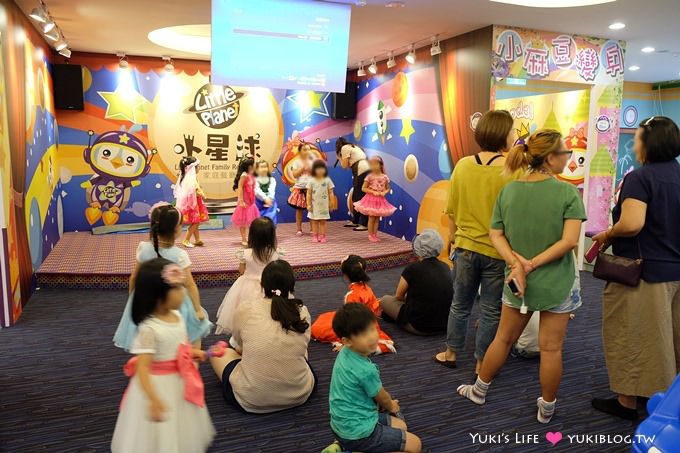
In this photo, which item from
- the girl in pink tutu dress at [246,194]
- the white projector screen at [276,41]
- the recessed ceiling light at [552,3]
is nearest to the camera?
the recessed ceiling light at [552,3]

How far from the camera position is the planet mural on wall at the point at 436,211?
6824 mm

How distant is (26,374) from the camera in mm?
3494

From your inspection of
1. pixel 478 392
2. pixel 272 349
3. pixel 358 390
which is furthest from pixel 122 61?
pixel 358 390

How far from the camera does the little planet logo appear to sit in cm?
879

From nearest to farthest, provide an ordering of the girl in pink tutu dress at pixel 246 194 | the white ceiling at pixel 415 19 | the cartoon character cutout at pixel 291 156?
the white ceiling at pixel 415 19
the girl in pink tutu dress at pixel 246 194
the cartoon character cutout at pixel 291 156

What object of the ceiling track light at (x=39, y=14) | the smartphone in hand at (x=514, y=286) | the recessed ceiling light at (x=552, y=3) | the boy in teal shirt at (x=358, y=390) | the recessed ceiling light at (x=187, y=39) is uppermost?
the recessed ceiling light at (x=187, y=39)

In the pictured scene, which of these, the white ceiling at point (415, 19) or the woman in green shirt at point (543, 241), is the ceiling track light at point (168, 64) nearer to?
the white ceiling at point (415, 19)

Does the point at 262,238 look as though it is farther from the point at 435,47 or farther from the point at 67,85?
the point at 67,85

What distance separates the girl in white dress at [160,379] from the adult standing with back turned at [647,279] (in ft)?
7.30

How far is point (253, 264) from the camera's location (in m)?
3.73

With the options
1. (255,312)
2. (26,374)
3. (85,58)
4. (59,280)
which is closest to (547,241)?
(255,312)

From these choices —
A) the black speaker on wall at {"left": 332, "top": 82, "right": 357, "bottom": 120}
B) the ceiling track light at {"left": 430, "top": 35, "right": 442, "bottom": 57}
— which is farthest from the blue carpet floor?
the black speaker on wall at {"left": 332, "top": 82, "right": 357, "bottom": 120}

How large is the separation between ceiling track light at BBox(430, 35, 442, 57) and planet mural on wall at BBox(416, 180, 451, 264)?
62.9 inches

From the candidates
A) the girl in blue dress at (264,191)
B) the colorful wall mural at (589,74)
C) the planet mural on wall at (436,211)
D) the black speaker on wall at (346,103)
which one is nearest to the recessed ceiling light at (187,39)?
the black speaker on wall at (346,103)
